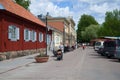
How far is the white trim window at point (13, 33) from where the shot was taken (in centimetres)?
3017

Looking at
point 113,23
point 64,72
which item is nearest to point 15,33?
point 64,72

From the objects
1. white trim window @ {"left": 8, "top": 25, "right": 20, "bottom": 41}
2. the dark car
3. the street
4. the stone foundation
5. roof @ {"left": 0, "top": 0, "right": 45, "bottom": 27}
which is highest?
roof @ {"left": 0, "top": 0, "right": 45, "bottom": 27}

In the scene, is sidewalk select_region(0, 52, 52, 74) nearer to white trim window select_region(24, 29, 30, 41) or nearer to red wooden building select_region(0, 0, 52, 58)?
red wooden building select_region(0, 0, 52, 58)

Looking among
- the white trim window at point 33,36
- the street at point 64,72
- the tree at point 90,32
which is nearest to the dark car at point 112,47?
the street at point 64,72

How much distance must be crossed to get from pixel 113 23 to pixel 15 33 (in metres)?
55.9

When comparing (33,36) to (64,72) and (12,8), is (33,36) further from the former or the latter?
(64,72)

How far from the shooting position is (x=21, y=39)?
35000 mm

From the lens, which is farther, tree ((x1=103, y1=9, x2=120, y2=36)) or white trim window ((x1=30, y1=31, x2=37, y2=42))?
tree ((x1=103, y1=9, x2=120, y2=36))

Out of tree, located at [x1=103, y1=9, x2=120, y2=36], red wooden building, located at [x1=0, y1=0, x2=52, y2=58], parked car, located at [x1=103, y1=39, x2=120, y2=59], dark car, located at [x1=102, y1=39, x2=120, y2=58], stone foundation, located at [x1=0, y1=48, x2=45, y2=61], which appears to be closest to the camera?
stone foundation, located at [x1=0, y1=48, x2=45, y2=61]

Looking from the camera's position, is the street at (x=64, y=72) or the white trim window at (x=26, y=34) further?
the white trim window at (x=26, y=34)

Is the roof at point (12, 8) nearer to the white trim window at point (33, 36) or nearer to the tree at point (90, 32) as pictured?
the white trim window at point (33, 36)

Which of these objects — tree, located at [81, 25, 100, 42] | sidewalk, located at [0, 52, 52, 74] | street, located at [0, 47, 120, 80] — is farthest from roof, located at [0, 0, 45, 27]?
tree, located at [81, 25, 100, 42]

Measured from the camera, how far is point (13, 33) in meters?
31.5

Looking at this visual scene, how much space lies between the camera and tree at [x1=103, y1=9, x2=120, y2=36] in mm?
84812
